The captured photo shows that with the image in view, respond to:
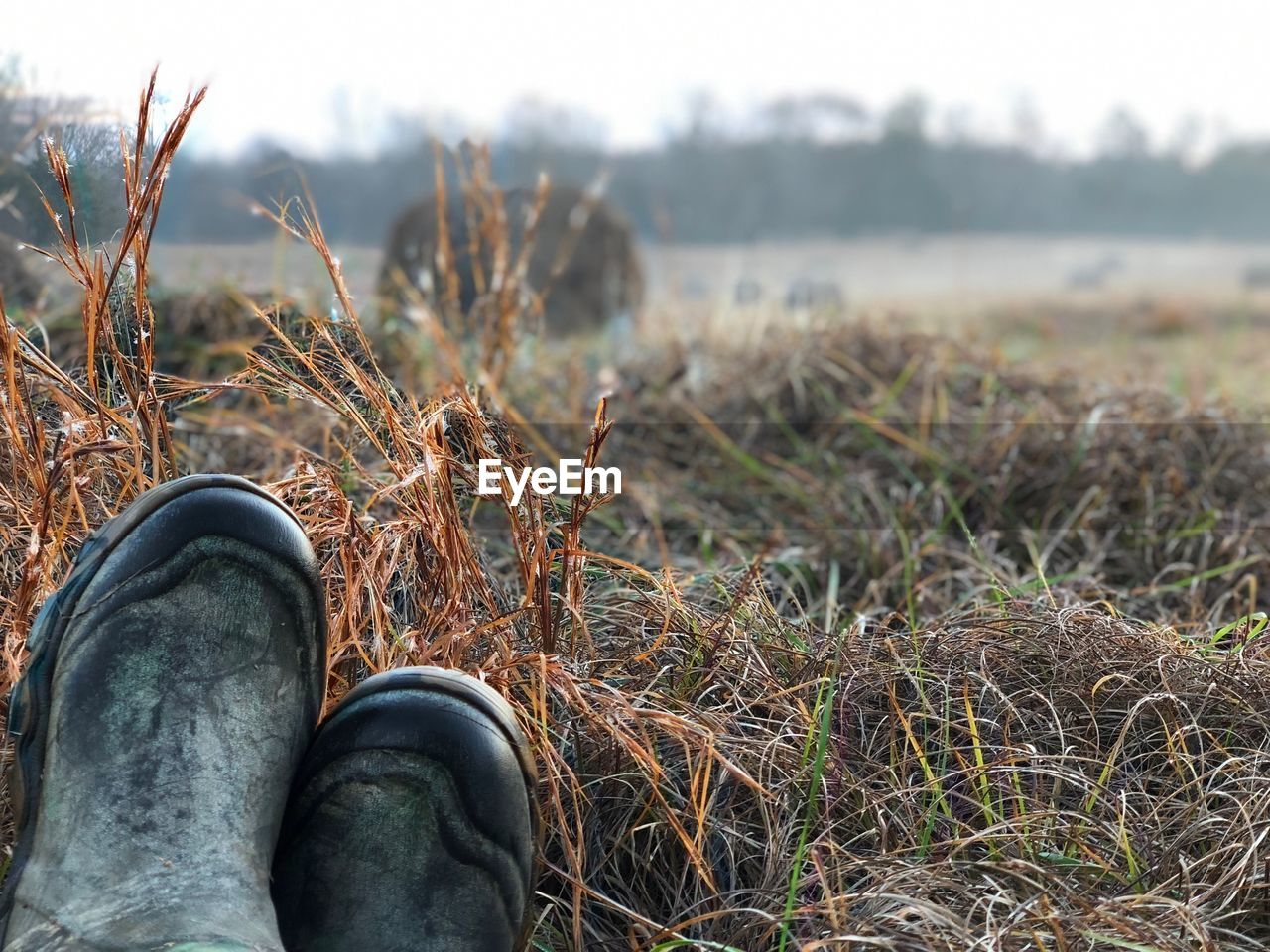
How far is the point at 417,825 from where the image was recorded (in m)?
0.91

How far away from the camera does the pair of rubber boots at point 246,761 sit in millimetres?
849

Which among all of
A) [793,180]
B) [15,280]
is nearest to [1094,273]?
[793,180]

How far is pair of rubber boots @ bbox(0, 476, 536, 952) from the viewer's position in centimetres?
85

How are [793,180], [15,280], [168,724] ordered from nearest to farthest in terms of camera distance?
[168,724]
[15,280]
[793,180]

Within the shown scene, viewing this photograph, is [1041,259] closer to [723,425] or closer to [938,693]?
[723,425]

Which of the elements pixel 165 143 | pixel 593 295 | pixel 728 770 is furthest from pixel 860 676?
pixel 593 295

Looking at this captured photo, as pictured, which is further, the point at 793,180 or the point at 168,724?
the point at 793,180

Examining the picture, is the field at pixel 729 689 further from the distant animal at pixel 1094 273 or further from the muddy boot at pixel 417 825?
the distant animal at pixel 1094 273

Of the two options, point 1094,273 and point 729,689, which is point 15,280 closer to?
point 729,689

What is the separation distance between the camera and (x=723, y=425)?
2678mm

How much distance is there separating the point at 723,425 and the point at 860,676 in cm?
152

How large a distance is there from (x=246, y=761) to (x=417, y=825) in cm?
14

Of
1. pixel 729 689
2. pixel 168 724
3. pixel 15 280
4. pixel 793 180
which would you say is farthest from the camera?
pixel 793 180

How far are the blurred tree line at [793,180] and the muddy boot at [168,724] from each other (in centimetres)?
80
